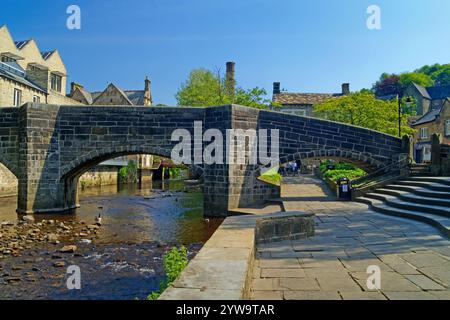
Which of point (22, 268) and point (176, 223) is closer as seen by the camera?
point (22, 268)

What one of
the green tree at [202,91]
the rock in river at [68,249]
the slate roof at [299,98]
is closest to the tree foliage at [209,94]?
the green tree at [202,91]

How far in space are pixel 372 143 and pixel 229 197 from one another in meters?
7.57

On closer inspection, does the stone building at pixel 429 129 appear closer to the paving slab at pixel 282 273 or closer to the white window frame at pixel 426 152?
the white window frame at pixel 426 152

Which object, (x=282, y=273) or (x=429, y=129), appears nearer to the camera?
(x=282, y=273)

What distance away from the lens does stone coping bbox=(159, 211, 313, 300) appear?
2.95 m

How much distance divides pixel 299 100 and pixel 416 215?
42.0 metres

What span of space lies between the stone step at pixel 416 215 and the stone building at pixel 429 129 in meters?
31.1

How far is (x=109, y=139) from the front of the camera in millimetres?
15844

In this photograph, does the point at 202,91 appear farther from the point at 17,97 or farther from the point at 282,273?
the point at 282,273

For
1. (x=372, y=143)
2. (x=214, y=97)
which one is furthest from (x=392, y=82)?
(x=372, y=143)

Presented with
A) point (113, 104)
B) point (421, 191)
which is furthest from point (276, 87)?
point (421, 191)
